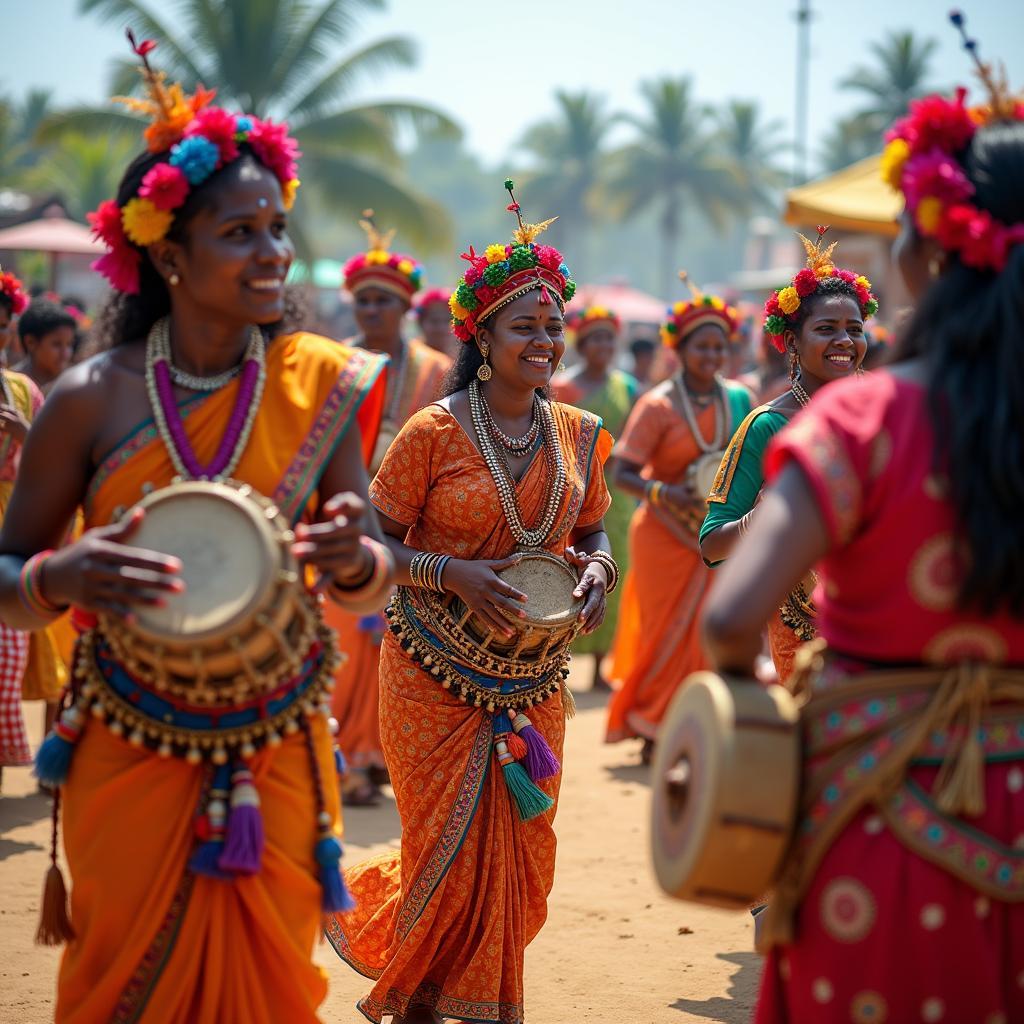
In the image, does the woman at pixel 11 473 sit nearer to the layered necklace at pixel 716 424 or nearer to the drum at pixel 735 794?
the layered necklace at pixel 716 424

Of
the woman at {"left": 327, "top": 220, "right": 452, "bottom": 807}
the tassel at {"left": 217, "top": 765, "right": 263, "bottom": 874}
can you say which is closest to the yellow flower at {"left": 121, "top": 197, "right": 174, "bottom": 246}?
the tassel at {"left": 217, "top": 765, "right": 263, "bottom": 874}

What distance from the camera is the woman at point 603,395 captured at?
12.4 meters

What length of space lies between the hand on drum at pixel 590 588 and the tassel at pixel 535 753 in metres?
0.40

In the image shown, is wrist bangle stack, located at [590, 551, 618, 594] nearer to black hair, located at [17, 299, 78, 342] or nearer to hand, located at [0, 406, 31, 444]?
hand, located at [0, 406, 31, 444]

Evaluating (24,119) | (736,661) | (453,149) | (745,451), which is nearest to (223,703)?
(736,661)

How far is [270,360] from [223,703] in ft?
3.03

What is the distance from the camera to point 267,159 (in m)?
3.70

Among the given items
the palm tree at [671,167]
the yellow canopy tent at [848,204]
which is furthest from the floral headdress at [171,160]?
the palm tree at [671,167]

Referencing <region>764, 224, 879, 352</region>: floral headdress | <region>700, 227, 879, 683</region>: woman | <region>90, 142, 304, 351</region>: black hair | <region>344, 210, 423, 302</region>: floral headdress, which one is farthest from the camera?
<region>344, 210, 423, 302</region>: floral headdress

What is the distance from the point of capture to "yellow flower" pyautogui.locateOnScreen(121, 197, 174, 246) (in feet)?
11.8

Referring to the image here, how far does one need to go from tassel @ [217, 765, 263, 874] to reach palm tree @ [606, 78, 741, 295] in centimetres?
6926

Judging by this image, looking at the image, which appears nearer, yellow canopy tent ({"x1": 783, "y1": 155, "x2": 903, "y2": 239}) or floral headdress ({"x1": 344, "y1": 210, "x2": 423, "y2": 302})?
floral headdress ({"x1": 344, "y1": 210, "x2": 423, "y2": 302})

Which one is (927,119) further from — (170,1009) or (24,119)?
(24,119)

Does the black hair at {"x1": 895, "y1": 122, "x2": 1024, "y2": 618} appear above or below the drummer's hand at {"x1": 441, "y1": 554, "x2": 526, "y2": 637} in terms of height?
above
